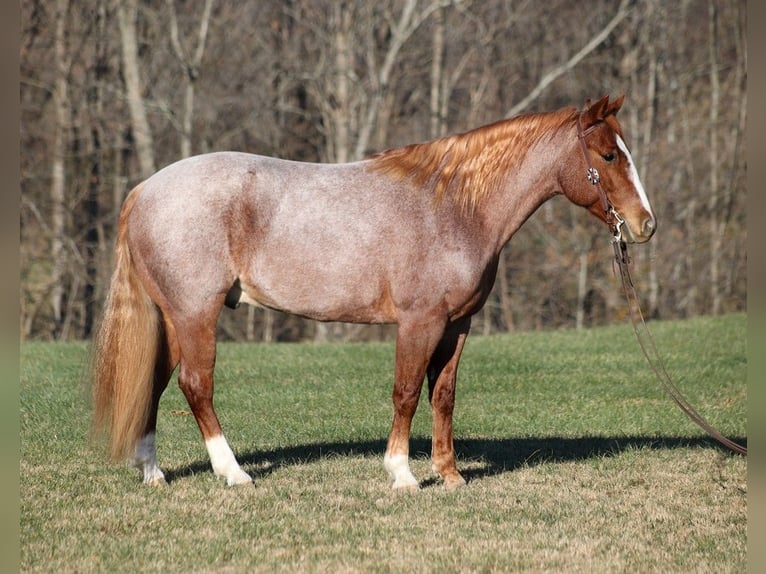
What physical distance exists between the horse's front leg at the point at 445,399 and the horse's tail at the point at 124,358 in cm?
170

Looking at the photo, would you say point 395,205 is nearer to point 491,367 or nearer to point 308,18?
point 491,367

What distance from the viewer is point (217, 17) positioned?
2062 cm

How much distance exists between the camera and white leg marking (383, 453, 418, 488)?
5.93 meters

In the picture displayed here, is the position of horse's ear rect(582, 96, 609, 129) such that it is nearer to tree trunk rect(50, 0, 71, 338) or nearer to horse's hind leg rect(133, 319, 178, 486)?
horse's hind leg rect(133, 319, 178, 486)

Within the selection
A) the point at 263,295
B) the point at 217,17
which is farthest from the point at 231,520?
the point at 217,17

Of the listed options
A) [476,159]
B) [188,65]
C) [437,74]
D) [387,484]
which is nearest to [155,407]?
[387,484]

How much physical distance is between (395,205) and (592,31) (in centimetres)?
1716

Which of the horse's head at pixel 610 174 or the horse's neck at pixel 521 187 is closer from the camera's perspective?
the horse's head at pixel 610 174

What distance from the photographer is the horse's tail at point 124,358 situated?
5.76 m

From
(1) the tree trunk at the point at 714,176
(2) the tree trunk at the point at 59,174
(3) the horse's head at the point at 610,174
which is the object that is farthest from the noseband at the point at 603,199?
(1) the tree trunk at the point at 714,176

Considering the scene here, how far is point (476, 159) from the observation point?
19.5 feet

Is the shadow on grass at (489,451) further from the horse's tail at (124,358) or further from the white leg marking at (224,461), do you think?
the horse's tail at (124,358)

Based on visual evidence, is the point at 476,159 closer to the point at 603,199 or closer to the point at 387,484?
the point at 603,199

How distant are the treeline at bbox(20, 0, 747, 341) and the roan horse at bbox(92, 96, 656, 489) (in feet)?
40.3
